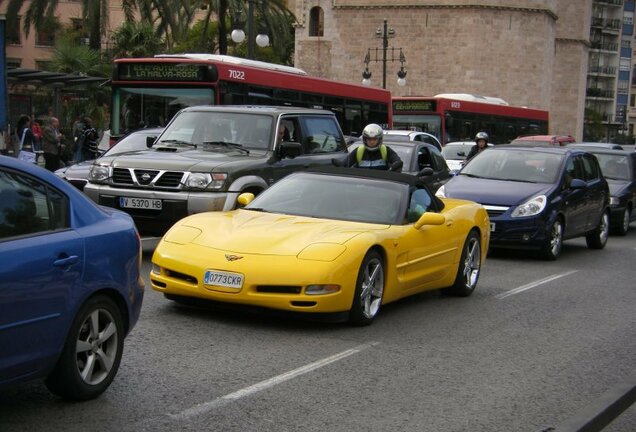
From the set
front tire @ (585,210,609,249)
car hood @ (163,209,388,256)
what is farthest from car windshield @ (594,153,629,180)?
car hood @ (163,209,388,256)

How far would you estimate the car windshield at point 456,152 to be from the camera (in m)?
27.0

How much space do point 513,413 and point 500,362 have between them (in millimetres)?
1425

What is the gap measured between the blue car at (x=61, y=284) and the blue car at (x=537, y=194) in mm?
8980

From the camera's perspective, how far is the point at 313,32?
70.2 metres

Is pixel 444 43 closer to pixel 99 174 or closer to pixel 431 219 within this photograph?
pixel 99 174

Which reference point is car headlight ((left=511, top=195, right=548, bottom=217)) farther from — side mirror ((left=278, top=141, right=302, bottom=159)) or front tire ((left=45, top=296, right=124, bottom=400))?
front tire ((left=45, top=296, right=124, bottom=400))

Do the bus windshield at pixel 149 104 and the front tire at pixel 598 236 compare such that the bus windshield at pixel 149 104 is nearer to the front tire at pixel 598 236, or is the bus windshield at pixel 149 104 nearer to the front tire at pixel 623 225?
the front tire at pixel 598 236

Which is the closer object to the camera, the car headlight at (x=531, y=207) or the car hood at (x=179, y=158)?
the car hood at (x=179, y=158)

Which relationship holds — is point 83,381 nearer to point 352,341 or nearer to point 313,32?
point 352,341

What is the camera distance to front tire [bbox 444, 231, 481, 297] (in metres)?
10.3

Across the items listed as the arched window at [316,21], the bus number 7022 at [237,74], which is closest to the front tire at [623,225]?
the bus number 7022 at [237,74]

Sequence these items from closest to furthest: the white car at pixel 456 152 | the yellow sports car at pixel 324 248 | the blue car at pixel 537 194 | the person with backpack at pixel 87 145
→ the yellow sports car at pixel 324 248, the blue car at pixel 537 194, the person with backpack at pixel 87 145, the white car at pixel 456 152

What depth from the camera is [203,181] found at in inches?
462

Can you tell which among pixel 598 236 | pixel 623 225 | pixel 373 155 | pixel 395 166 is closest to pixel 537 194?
pixel 598 236
